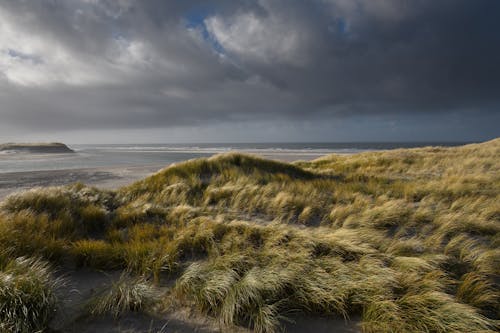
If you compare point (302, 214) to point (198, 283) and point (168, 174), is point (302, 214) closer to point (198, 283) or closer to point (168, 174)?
point (198, 283)

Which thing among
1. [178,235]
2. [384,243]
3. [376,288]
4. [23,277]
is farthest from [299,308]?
[23,277]

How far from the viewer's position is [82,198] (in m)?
6.97

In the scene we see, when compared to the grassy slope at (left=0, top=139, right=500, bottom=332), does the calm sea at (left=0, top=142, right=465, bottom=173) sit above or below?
below

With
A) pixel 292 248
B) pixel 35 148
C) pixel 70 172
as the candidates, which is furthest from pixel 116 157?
pixel 292 248

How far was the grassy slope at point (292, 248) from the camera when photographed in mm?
2869

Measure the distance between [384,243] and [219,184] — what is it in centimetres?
621

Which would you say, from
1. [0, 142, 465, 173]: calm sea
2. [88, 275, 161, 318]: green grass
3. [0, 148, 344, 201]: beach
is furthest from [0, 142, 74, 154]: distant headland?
[88, 275, 161, 318]: green grass

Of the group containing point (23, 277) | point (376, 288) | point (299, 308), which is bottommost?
point (299, 308)

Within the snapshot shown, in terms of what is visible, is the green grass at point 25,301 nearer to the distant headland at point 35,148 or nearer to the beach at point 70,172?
the beach at point 70,172

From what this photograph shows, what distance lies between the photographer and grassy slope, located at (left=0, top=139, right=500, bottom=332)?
113 inches

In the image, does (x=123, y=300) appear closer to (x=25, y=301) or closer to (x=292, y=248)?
(x=25, y=301)

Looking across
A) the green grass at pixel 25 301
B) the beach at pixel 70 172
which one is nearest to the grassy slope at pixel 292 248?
the green grass at pixel 25 301

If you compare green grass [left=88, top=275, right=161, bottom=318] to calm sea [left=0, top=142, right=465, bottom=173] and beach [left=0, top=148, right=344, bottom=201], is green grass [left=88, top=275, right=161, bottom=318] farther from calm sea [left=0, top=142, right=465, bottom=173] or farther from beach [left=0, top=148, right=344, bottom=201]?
calm sea [left=0, top=142, right=465, bottom=173]

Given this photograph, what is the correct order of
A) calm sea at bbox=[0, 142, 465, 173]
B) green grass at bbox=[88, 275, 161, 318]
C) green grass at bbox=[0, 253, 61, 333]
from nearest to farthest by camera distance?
green grass at bbox=[0, 253, 61, 333] → green grass at bbox=[88, 275, 161, 318] → calm sea at bbox=[0, 142, 465, 173]
